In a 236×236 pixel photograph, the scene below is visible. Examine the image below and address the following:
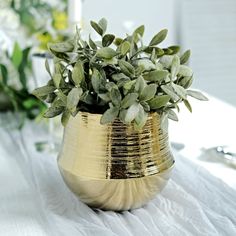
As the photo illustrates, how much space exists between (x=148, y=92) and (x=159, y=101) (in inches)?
1.5

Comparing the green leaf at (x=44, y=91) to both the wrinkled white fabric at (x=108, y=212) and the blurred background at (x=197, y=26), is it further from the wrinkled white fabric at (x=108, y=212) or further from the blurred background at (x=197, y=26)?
the blurred background at (x=197, y=26)

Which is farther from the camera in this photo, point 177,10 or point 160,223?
point 177,10

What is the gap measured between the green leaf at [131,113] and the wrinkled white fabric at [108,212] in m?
0.16

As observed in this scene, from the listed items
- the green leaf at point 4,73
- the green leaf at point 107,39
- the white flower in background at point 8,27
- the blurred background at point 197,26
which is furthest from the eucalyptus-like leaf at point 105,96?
the blurred background at point 197,26

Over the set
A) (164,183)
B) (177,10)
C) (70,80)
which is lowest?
(177,10)

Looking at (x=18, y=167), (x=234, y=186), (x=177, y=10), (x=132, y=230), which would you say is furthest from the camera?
(x=177, y=10)

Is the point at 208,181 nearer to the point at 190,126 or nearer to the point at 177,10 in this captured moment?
the point at 190,126

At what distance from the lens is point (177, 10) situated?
298 centimetres

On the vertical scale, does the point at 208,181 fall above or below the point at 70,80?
below

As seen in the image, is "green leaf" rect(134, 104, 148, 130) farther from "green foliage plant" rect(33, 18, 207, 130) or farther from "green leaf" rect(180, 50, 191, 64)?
"green leaf" rect(180, 50, 191, 64)

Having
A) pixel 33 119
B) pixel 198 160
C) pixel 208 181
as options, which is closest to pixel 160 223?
pixel 208 181

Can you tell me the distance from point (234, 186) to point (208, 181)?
0.15 ft

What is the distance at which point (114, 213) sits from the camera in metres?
0.82

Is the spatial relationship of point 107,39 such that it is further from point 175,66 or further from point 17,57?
point 17,57
